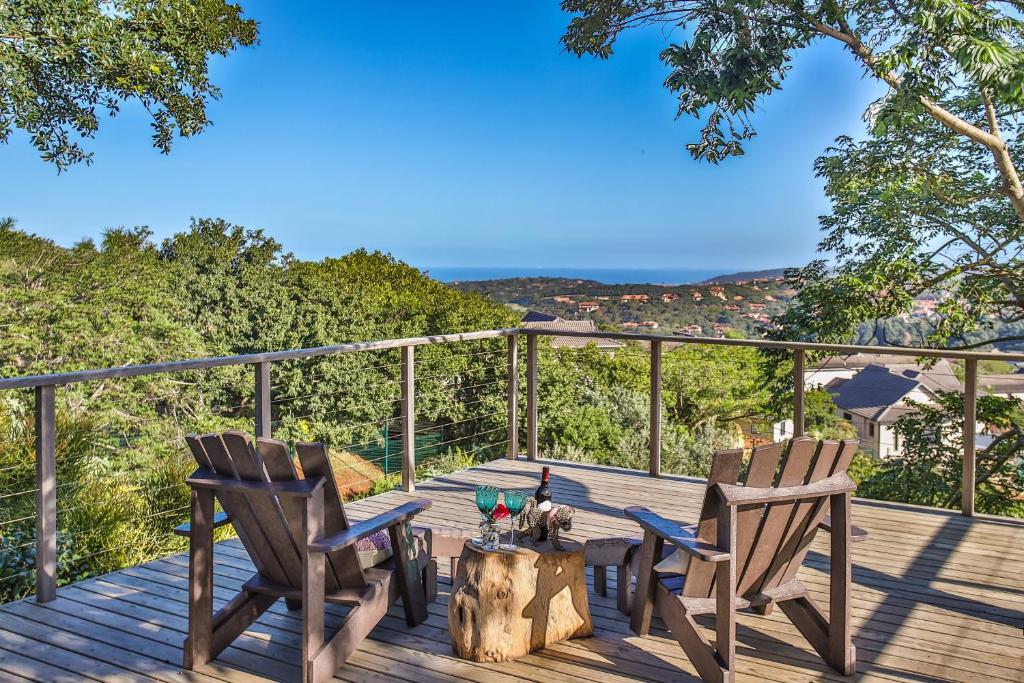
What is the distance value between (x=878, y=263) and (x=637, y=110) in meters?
17.6

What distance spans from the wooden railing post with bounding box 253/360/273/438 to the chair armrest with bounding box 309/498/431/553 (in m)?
1.23

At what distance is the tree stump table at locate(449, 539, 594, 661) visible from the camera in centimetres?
265

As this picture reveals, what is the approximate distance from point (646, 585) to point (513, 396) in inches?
115

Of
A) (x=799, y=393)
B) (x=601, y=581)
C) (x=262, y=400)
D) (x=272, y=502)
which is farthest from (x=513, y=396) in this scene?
(x=272, y=502)

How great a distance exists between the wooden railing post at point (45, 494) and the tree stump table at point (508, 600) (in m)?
1.63

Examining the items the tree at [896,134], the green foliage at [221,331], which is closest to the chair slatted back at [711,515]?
the tree at [896,134]

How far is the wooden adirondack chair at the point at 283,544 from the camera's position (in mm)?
2404

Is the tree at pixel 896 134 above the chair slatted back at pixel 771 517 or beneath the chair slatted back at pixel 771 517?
above

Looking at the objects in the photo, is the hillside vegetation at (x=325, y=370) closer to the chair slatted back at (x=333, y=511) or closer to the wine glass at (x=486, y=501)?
the chair slatted back at (x=333, y=511)

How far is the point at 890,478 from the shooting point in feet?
30.5

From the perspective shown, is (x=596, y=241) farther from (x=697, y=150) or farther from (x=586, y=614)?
(x=586, y=614)

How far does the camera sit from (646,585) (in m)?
2.80

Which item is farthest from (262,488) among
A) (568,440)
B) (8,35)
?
(568,440)

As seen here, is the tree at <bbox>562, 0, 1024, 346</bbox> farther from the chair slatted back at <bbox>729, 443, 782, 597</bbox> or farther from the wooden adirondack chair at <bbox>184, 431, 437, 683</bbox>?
the wooden adirondack chair at <bbox>184, 431, 437, 683</bbox>
